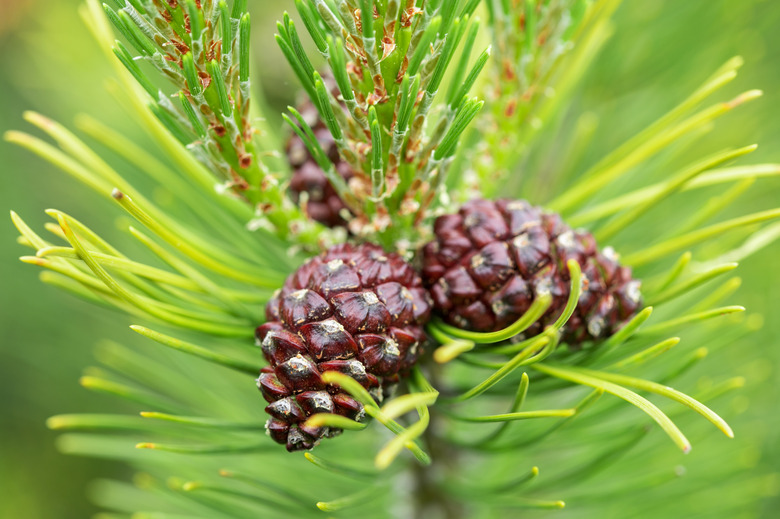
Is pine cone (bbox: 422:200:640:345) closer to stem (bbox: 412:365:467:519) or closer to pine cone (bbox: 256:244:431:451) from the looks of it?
pine cone (bbox: 256:244:431:451)

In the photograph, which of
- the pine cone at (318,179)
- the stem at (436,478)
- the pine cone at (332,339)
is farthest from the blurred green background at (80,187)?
the pine cone at (332,339)

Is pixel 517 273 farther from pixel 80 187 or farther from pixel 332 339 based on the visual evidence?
pixel 80 187

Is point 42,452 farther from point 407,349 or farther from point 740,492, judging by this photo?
point 740,492

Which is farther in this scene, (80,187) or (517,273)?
(80,187)

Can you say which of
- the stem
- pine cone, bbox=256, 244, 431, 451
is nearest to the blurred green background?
the stem

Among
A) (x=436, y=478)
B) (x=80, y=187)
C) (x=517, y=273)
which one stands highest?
(x=80, y=187)

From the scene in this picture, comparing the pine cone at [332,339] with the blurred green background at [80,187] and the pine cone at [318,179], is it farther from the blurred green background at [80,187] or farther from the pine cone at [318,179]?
the blurred green background at [80,187]

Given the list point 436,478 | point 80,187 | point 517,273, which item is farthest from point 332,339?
point 80,187
